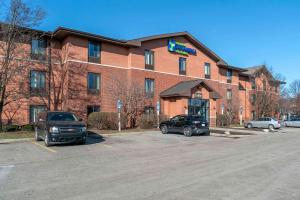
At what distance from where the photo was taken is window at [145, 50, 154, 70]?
31.2 metres

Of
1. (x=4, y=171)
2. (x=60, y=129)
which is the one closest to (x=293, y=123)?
(x=60, y=129)

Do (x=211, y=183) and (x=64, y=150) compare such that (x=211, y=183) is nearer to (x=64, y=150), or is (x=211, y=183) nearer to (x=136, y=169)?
(x=136, y=169)

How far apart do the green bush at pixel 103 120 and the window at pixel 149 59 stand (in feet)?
27.9

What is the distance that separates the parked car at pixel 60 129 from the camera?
1399cm

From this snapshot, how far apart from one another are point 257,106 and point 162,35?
23.8 metres

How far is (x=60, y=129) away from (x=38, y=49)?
14201mm

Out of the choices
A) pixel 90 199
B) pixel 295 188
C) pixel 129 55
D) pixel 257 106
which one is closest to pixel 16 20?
pixel 129 55

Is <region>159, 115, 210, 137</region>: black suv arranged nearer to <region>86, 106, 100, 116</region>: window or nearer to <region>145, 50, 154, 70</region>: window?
<region>86, 106, 100, 116</region>: window

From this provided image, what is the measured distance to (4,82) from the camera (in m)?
20.2

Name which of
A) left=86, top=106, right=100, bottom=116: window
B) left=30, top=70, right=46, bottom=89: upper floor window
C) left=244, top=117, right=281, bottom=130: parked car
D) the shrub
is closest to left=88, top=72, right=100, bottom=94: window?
left=86, top=106, right=100, bottom=116: window

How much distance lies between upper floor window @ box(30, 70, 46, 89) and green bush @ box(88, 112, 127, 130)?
5.72 m

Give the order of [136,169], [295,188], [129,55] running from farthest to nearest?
[129,55]
[136,169]
[295,188]

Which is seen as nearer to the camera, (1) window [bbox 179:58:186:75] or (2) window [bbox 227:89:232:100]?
(1) window [bbox 179:58:186:75]

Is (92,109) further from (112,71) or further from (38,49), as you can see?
(38,49)
